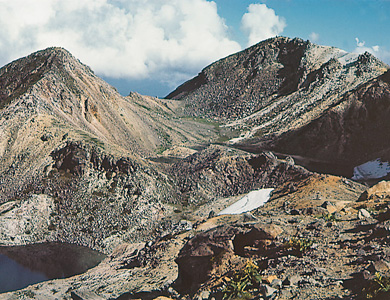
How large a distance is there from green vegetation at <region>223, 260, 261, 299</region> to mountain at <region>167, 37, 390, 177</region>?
67.1 metres

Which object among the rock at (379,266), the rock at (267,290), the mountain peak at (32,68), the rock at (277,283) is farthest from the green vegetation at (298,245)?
the mountain peak at (32,68)

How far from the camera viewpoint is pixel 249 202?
54.3 m

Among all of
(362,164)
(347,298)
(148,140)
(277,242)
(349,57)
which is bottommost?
(347,298)

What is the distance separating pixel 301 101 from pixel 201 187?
224 ft

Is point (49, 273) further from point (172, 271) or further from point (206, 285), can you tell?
point (206, 285)

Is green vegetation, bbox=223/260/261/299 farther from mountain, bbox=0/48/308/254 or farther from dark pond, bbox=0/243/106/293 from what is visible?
mountain, bbox=0/48/308/254

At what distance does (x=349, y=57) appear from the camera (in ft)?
443

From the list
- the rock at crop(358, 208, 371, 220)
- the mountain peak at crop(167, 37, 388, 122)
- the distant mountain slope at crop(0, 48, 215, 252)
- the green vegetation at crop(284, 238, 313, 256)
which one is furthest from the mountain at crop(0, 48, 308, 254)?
the mountain peak at crop(167, 37, 388, 122)

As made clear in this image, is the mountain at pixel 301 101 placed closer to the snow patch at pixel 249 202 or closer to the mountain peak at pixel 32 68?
the snow patch at pixel 249 202

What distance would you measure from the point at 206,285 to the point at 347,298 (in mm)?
6701

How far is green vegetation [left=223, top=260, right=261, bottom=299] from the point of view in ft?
50.6

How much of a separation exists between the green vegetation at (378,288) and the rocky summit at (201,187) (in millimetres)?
47

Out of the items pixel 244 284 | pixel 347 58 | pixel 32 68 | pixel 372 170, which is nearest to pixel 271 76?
pixel 347 58

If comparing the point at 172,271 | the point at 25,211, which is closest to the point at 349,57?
the point at 25,211
